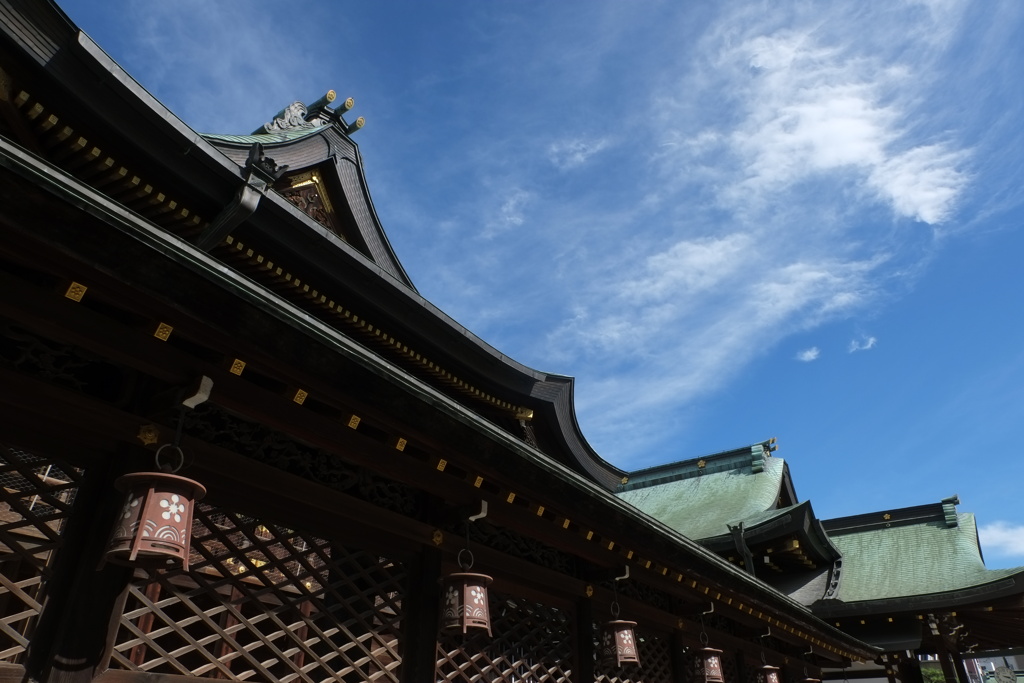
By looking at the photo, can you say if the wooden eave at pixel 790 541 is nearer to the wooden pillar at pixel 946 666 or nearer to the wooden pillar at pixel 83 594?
the wooden pillar at pixel 946 666

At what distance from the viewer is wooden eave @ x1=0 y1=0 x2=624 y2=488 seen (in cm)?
546

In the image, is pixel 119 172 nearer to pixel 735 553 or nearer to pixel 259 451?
pixel 259 451

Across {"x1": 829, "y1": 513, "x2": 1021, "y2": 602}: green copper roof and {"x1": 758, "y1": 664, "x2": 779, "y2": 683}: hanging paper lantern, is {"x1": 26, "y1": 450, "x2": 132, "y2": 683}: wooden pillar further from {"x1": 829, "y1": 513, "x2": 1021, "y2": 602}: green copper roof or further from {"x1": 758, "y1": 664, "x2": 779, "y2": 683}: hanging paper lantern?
{"x1": 829, "y1": 513, "x2": 1021, "y2": 602}: green copper roof

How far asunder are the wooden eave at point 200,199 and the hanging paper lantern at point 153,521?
141 inches

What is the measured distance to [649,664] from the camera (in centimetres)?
944

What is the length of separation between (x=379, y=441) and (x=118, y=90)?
364 centimetres

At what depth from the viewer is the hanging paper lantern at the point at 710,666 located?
9516 millimetres

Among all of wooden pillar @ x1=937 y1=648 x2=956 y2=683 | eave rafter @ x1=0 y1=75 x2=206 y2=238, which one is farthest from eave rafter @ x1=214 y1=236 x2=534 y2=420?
wooden pillar @ x1=937 y1=648 x2=956 y2=683

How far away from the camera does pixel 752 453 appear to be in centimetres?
2273

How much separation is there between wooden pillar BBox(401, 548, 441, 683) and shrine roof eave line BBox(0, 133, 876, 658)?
132 cm

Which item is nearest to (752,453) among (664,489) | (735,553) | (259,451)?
(664,489)

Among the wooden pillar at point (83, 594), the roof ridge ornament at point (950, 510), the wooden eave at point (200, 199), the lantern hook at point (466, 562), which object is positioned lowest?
the wooden pillar at point (83, 594)

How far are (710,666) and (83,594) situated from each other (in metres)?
8.12

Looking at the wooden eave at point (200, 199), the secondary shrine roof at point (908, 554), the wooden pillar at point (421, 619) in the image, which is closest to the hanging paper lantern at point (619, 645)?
the wooden pillar at point (421, 619)
